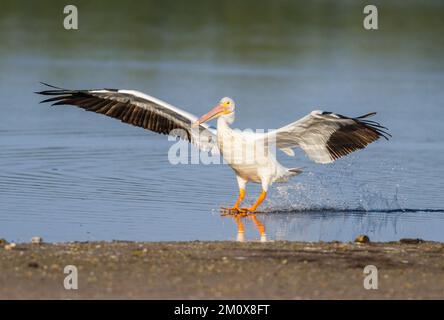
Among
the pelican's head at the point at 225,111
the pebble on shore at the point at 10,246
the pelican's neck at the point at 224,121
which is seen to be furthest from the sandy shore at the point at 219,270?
the pelican's head at the point at 225,111

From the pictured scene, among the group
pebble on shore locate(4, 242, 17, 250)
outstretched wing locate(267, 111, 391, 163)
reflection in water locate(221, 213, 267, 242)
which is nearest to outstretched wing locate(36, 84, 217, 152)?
outstretched wing locate(267, 111, 391, 163)

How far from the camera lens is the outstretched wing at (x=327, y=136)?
1273cm

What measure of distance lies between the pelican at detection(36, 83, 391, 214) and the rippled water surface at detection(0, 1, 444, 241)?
547 mm

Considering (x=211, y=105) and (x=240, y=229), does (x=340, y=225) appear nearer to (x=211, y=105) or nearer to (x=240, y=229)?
(x=240, y=229)

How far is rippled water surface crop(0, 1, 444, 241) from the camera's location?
12578mm

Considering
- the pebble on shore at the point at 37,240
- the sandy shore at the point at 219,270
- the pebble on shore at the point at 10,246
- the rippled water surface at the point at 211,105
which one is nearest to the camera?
the sandy shore at the point at 219,270

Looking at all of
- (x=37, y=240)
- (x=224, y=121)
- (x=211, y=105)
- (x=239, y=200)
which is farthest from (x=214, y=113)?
(x=211, y=105)

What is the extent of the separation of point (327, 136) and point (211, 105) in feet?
25.5

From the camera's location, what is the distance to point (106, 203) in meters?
13.0

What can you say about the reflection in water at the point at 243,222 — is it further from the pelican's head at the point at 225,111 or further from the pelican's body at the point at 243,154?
the pelican's head at the point at 225,111

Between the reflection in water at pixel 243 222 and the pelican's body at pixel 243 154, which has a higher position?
the pelican's body at pixel 243 154

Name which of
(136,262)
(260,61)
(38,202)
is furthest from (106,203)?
(260,61)

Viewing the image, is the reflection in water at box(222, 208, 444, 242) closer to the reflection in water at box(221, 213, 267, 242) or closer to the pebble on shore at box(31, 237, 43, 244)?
the reflection in water at box(221, 213, 267, 242)

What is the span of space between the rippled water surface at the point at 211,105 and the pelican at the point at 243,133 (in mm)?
547
